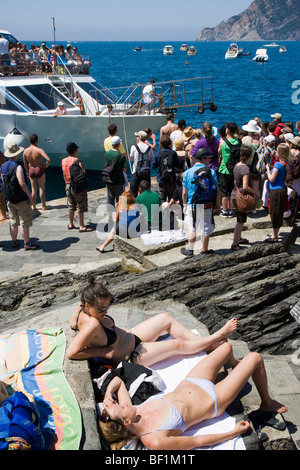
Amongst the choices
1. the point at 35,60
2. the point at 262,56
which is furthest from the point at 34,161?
the point at 262,56

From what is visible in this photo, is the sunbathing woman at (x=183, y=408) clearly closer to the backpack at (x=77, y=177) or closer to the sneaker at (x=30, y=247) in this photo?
the sneaker at (x=30, y=247)

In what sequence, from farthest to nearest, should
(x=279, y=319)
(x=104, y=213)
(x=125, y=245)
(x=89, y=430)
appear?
(x=104, y=213), (x=125, y=245), (x=279, y=319), (x=89, y=430)

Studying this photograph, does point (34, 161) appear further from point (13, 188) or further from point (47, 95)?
point (47, 95)

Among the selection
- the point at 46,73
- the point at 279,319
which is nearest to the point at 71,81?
the point at 46,73

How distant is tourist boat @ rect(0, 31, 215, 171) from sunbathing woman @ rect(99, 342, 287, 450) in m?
13.8

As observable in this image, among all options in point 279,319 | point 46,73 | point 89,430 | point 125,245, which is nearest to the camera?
point 89,430

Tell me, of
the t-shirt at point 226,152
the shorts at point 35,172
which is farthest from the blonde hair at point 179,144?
the shorts at point 35,172

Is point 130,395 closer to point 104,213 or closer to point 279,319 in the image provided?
point 279,319

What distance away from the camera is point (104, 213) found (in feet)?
Result: 33.1

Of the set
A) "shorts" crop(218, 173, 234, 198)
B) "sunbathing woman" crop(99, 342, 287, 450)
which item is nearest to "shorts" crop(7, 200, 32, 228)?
"shorts" crop(218, 173, 234, 198)

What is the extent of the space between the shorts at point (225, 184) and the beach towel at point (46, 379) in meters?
4.72

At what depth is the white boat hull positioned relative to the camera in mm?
16984
